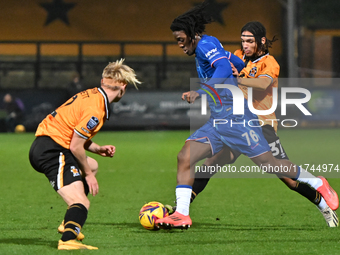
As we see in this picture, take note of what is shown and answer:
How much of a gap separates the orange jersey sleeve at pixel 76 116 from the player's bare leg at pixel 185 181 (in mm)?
1043

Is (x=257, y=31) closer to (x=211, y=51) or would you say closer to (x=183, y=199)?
(x=211, y=51)

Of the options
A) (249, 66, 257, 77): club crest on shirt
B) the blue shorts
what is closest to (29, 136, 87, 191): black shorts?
the blue shorts

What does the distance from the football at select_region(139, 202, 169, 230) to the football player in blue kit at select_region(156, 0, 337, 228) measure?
0.10m

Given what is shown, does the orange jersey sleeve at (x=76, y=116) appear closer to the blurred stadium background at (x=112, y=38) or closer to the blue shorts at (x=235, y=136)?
the blue shorts at (x=235, y=136)

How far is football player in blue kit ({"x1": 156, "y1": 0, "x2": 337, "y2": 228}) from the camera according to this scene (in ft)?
19.4

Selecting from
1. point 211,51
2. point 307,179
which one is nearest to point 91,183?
point 211,51

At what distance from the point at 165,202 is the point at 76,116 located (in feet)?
9.61

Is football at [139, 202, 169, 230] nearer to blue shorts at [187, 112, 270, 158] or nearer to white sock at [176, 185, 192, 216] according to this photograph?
white sock at [176, 185, 192, 216]

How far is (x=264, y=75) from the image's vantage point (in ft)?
19.9

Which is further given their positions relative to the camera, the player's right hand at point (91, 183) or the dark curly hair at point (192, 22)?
the dark curly hair at point (192, 22)

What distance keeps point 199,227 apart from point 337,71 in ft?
86.1

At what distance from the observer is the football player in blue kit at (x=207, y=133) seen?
19.4 ft

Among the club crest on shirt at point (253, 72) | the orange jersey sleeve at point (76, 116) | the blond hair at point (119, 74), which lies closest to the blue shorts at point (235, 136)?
the club crest on shirt at point (253, 72)

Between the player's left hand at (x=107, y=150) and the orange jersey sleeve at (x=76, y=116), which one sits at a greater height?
the orange jersey sleeve at (x=76, y=116)
